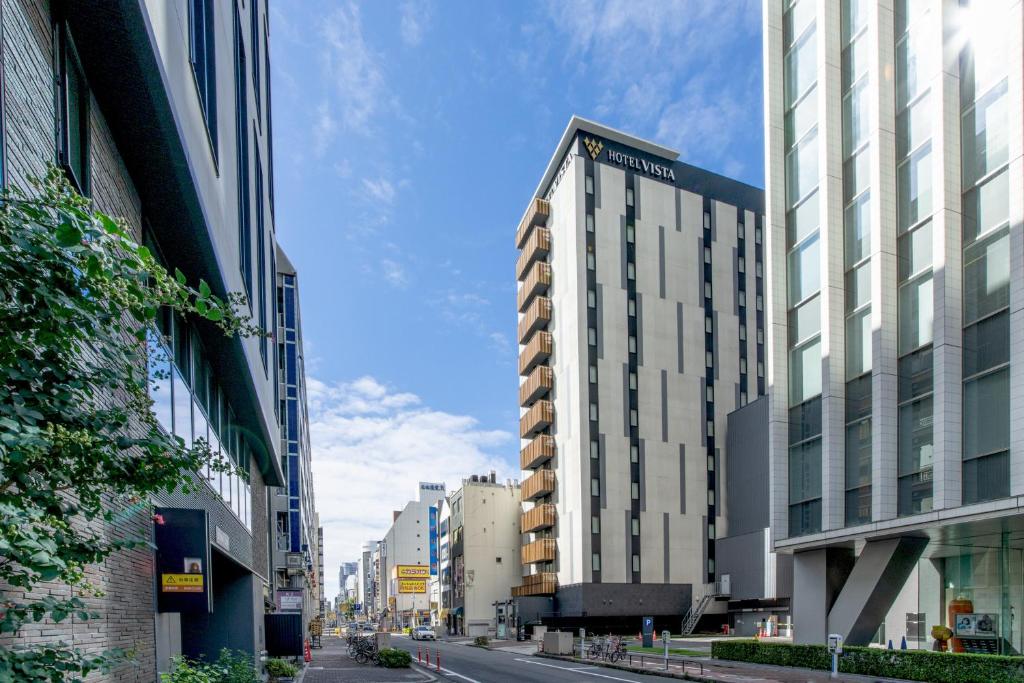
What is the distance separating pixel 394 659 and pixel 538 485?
114ft

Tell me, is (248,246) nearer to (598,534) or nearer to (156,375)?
(156,375)

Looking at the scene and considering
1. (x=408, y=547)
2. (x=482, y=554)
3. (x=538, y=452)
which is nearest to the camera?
(x=538, y=452)

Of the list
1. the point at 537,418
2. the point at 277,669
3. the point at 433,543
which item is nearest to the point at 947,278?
the point at 277,669

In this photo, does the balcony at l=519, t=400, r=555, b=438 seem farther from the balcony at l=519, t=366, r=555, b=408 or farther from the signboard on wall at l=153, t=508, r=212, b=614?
the signboard on wall at l=153, t=508, r=212, b=614

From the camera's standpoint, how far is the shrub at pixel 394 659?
34.9 meters

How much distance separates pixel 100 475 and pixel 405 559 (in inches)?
6234

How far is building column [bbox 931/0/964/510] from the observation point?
24.2 metres

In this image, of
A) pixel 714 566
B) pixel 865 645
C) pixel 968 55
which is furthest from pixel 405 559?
pixel 968 55

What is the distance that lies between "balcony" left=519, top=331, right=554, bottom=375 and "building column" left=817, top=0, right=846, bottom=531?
3951 centimetres

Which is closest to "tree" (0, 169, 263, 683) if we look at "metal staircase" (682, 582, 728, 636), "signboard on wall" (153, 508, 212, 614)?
"signboard on wall" (153, 508, 212, 614)

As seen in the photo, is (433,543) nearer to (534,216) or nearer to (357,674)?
(534,216)

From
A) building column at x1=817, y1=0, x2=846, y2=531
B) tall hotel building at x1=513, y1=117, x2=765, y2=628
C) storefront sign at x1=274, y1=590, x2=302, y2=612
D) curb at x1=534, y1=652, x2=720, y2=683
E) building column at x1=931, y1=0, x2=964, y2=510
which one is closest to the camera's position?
building column at x1=931, y1=0, x2=964, y2=510

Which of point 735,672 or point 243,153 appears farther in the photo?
point 735,672

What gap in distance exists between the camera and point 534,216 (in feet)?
239
